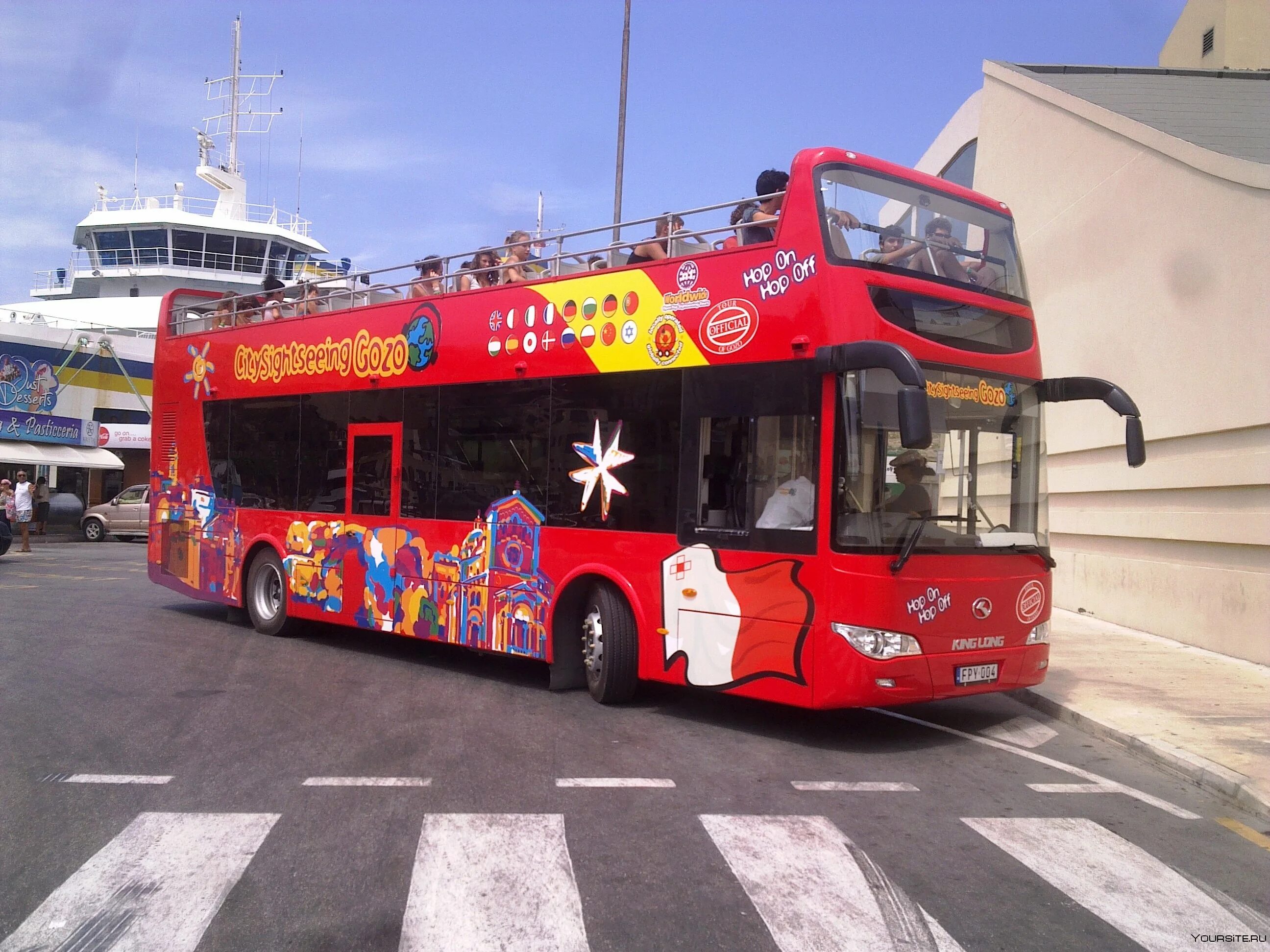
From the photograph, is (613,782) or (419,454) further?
(419,454)

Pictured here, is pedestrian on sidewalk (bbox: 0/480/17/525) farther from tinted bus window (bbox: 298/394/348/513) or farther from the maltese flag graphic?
the maltese flag graphic

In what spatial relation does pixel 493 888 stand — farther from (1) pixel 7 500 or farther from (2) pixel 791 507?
(1) pixel 7 500

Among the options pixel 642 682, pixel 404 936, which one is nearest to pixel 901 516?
pixel 642 682

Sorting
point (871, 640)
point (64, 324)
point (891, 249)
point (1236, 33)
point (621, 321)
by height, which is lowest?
point (871, 640)

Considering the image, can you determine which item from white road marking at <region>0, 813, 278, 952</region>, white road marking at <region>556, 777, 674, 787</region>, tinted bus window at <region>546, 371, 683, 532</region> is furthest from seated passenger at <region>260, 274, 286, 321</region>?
white road marking at <region>0, 813, 278, 952</region>

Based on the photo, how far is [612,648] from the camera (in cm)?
844

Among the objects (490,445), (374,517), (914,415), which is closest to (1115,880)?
(914,415)

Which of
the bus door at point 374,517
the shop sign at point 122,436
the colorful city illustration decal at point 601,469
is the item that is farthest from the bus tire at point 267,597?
the shop sign at point 122,436

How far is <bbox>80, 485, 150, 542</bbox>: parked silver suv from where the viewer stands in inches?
1186

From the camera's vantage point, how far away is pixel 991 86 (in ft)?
59.4

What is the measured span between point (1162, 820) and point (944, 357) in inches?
124

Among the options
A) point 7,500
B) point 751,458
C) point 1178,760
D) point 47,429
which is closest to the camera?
point 1178,760

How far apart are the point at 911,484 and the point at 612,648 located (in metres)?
2.70

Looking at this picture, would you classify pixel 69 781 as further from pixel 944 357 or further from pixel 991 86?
pixel 991 86
